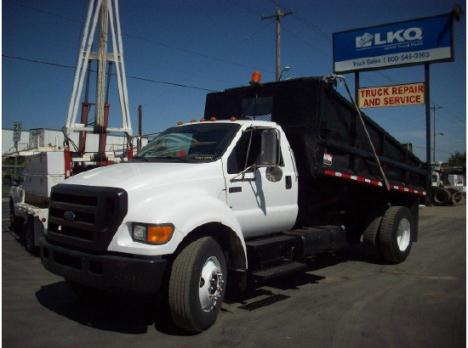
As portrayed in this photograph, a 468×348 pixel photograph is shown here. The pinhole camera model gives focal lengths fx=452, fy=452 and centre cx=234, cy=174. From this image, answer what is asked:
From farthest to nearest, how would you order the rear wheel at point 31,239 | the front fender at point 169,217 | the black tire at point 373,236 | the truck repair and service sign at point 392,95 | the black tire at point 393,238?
1. the truck repair and service sign at point 392,95
2. the rear wheel at point 31,239
3. the black tire at point 373,236
4. the black tire at point 393,238
5. the front fender at point 169,217

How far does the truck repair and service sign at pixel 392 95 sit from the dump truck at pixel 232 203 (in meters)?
6.66

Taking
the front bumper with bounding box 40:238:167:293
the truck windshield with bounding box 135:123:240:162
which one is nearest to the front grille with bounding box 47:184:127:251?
the front bumper with bounding box 40:238:167:293

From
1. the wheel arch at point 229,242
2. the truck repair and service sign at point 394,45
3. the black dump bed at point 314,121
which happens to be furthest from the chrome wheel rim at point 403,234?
the truck repair and service sign at point 394,45

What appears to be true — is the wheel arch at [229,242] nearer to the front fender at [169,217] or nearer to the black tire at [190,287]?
the front fender at [169,217]

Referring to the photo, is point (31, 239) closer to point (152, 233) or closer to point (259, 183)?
point (259, 183)

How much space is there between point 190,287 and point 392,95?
12907 millimetres

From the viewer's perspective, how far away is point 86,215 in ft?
14.3

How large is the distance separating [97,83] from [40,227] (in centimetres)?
817

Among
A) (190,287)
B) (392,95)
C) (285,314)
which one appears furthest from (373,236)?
(392,95)

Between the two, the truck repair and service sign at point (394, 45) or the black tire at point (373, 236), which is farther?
the truck repair and service sign at point (394, 45)

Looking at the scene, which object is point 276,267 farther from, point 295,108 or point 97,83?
point 97,83

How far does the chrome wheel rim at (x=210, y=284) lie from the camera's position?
4442 millimetres

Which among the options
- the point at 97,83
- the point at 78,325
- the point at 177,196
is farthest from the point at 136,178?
the point at 97,83

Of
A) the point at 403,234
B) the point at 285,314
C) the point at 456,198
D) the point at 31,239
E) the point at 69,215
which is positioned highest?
the point at 69,215
